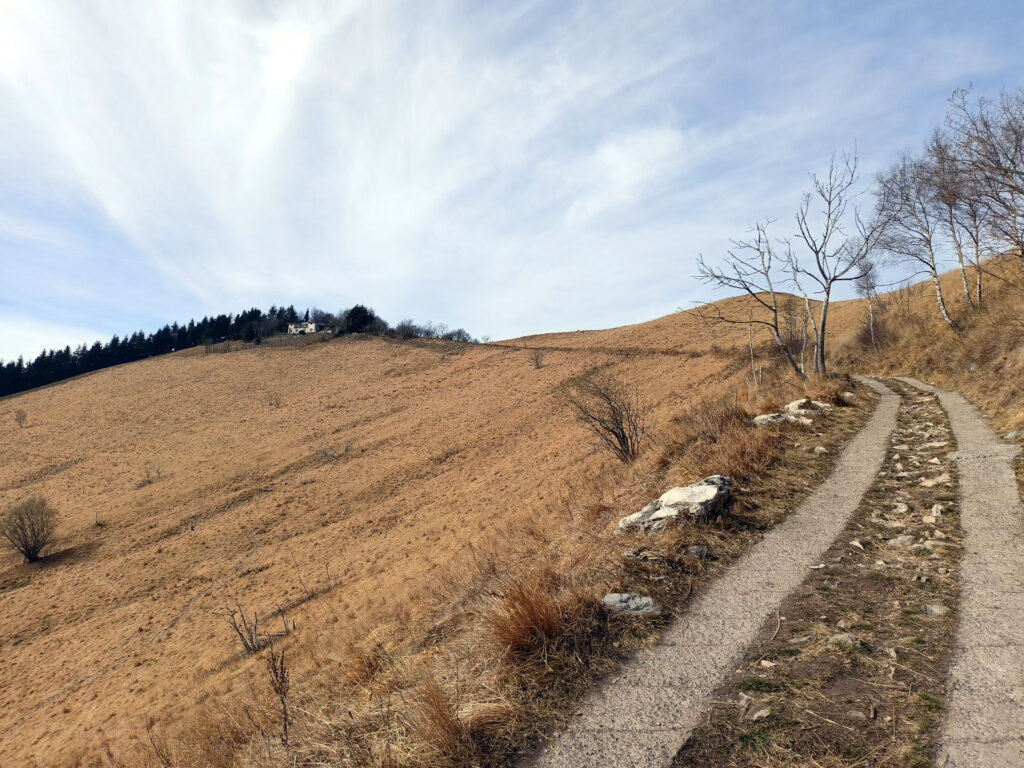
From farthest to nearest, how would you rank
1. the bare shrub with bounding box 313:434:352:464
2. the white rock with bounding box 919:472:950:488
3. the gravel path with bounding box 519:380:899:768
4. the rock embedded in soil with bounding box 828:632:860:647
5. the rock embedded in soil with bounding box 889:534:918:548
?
the bare shrub with bounding box 313:434:352:464 → the white rock with bounding box 919:472:950:488 → the rock embedded in soil with bounding box 889:534:918:548 → the rock embedded in soil with bounding box 828:632:860:647 → the gravel path with bounding box 519:380:899:768

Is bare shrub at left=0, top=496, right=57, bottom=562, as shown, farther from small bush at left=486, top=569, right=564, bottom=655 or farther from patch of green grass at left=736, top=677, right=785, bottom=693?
patch of green grass at left=736, top=677, right=785, bottom=693

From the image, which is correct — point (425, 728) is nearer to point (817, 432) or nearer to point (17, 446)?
point (817, 432)

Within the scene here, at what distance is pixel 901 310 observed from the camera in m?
26.8

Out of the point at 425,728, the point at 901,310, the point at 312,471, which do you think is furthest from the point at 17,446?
the point at 901,310

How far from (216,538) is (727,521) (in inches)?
895

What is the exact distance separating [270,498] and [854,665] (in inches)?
1066

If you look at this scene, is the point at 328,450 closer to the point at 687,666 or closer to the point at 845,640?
the point at 687,666

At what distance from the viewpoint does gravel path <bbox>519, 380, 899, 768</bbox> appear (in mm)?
2596

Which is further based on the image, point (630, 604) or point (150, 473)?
point (150, 473)

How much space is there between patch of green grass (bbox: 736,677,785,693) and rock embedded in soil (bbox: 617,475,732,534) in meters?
2.24

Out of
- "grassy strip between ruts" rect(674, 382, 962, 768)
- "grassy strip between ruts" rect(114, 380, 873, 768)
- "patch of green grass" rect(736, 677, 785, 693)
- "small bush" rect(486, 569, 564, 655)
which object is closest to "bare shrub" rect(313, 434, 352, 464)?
"grassy strip between ruts" rect(114, 380, 873, 768)

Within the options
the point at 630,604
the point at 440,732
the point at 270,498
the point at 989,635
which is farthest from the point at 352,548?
the point at 989,635

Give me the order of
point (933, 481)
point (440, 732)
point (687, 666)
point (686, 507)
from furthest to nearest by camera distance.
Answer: point (933, 481), point (686, 507), point (687, 666), point (440, 732)

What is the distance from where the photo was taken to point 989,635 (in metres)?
3.16
